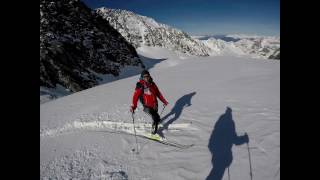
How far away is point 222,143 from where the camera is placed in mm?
7988

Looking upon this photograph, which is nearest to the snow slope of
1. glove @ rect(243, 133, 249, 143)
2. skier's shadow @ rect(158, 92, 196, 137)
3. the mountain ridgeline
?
skier's shadow @ rect(158, 92, 196, 137)

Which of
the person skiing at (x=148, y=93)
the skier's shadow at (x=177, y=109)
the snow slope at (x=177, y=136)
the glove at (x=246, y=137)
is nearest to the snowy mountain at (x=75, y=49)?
the snow slope at (x=177, y=136)

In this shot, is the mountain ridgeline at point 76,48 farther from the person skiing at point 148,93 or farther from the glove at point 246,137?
the glove at point 246,137

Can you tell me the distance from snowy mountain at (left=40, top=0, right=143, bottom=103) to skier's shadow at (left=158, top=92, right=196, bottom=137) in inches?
826

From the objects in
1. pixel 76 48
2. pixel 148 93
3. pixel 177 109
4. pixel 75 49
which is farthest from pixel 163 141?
pixel 76 48
